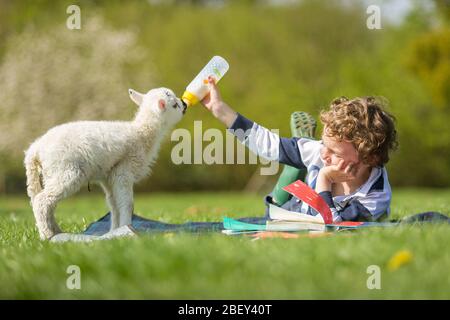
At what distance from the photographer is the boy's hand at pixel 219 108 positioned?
4.08 meters

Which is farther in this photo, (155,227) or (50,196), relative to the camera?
(155,227)

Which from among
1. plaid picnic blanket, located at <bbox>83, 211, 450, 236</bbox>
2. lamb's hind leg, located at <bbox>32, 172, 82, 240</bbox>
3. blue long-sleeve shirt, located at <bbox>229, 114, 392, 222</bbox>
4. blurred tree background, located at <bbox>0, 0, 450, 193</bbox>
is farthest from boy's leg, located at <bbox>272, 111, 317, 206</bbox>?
blurred tree background, located at <bbox>0, 0, 450, 193</bbox>

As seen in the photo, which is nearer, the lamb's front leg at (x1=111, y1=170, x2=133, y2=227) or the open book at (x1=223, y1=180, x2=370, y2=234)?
the open book at (x1=223, y1=180, x2=370, y2=234)

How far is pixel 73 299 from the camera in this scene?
2.46m

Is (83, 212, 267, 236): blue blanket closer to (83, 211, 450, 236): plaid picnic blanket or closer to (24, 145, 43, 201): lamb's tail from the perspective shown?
(83, 211, 450, 236): plaid picnic blanket

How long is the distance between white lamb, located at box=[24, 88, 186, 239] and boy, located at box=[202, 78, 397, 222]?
403 mm

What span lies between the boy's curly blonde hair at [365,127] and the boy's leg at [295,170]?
444 millimetres

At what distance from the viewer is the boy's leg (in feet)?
14.6

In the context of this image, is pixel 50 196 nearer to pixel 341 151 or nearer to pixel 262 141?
pixel 262 141

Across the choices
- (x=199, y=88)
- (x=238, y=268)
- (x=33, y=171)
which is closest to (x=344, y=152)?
(x=199, y=88)

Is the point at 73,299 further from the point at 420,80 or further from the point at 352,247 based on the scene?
the point at 420,80

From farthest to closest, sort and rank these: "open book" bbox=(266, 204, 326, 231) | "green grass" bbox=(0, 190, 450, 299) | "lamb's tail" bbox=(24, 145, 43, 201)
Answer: "lamb's tail" bbox=(24, 145, 43, 201) < "open book" bbox=(266, 204, 326, 231) < "green grass" bbox=(0, 190, 450, 299)

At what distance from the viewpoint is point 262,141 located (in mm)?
4141

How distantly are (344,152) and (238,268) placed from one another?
170cm
